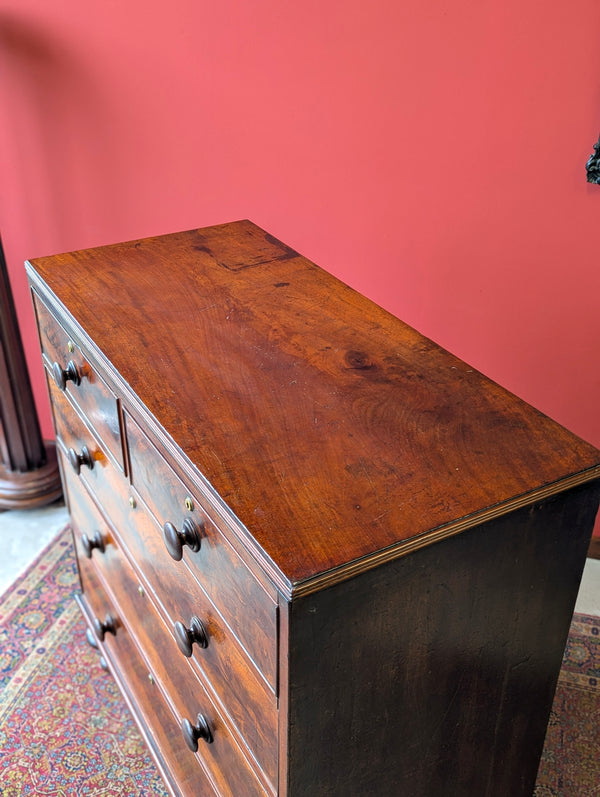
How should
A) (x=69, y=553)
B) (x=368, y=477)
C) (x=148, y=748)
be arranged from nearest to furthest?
1. (x=368, y=477)
2. (x=148, y=748)
3. (x=69, y=553)

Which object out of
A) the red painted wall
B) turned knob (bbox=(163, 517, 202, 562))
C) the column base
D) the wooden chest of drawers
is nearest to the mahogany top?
the wooden chest of drawers

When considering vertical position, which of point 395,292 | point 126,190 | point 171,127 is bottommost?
point 395,292

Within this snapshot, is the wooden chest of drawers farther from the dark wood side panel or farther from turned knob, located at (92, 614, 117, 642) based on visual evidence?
turned knob, located at (92, 614, 117, 642)

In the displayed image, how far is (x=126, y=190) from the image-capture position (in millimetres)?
2377

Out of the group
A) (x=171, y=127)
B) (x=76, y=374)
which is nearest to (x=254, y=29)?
(x=171, y=127)

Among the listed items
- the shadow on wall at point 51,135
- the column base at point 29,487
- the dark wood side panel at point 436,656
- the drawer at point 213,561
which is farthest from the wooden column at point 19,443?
the dark wood side panel at point 436,656

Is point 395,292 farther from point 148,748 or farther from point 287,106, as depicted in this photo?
point 148,748

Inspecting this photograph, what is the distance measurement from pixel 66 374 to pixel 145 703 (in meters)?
0.77

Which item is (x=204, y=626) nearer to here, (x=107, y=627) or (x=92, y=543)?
(x=92, y=543)

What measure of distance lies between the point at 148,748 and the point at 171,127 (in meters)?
1.52

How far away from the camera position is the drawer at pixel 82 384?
1.45 m

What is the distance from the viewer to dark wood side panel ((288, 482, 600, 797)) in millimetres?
1036

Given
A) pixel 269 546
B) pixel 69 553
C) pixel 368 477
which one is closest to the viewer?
pixel 269 546

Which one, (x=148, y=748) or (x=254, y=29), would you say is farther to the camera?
(x=254, y=29)
